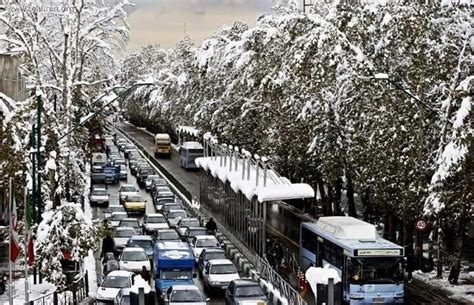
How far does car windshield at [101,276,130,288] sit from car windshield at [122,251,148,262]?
4.25m

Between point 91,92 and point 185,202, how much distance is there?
11.2 m

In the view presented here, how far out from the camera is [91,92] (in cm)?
6250

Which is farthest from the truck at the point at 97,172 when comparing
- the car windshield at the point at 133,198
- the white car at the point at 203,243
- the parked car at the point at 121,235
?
the white car at the point at 203,243

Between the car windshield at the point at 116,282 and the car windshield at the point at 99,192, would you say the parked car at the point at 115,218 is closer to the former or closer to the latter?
the car windshield at the point at 99,192

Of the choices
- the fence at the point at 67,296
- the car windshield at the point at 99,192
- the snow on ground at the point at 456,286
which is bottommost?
the snow on ground at the point at 456,286

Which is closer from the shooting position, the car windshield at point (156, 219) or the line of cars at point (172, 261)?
the line of cars at point (172, 261)

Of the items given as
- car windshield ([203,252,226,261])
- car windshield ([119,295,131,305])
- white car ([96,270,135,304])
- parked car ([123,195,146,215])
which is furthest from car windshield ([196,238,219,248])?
parked car ([123,195,146,215])

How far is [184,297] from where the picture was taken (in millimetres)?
26797

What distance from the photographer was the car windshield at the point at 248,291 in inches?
1060

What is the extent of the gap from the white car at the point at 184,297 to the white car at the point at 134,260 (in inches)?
243

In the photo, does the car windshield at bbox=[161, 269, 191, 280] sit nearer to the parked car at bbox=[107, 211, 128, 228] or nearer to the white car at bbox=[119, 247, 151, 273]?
the white car at bbox=[119, 247, 151, 273]

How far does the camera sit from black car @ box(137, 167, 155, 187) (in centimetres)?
7288

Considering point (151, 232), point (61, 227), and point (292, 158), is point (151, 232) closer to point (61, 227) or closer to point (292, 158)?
point (292, 158)

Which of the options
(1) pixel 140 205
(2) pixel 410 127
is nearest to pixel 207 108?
(1) pixel 140 205
